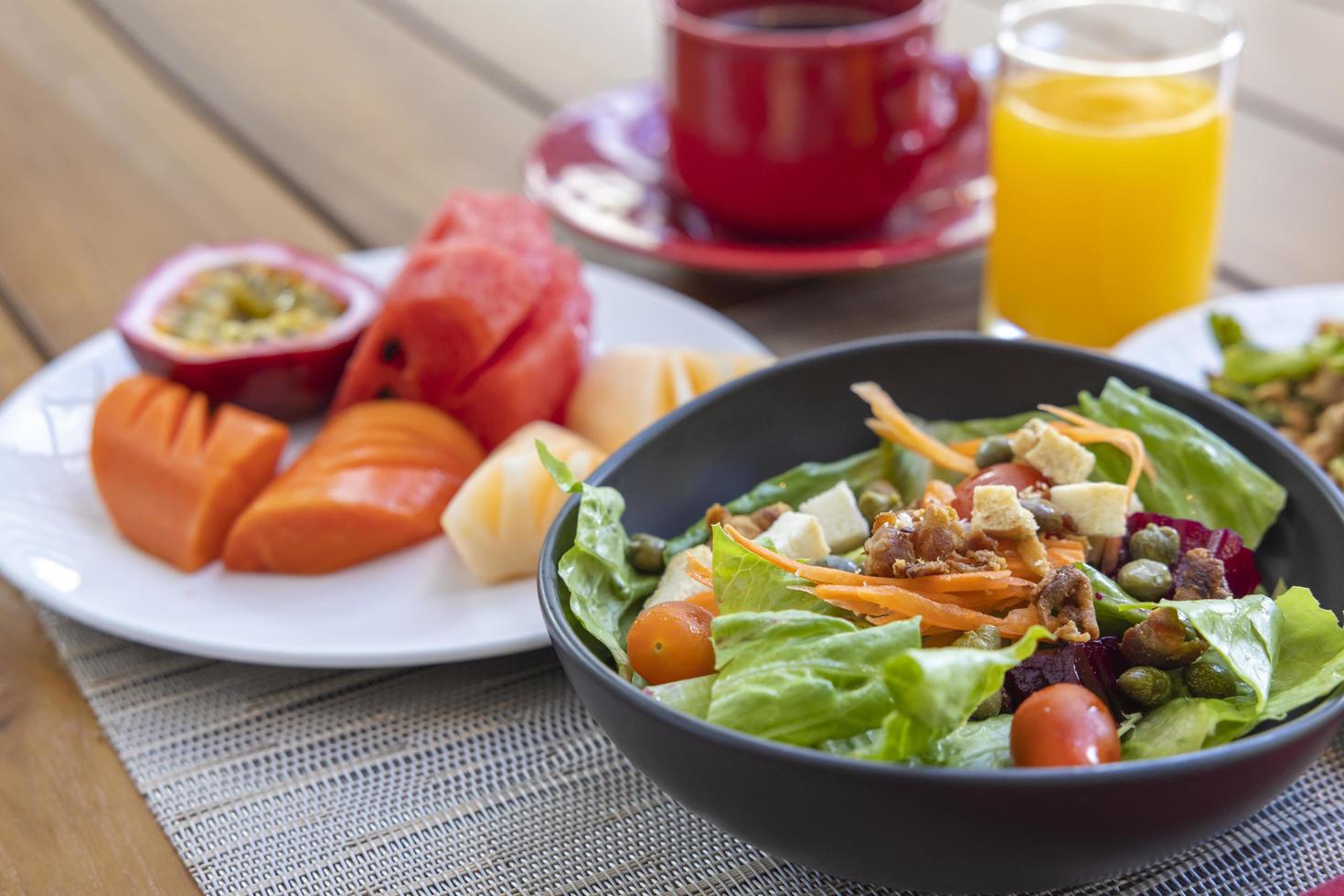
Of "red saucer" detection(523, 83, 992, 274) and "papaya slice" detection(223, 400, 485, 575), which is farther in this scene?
"red saucer" detection(523, 83, 992, 274)

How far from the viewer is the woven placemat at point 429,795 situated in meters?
0.95

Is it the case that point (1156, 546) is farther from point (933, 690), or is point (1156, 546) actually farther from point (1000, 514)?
point (933, 690)

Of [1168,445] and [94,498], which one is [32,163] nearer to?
[94,498]

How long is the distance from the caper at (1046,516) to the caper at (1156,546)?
0.21 feet

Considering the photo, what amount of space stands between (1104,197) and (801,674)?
89 cm

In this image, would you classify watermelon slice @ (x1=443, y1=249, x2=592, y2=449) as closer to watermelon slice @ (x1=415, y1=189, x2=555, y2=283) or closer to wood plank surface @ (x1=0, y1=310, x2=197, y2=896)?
watermelon slice @ (x1=415, y1=189, x2=555, y2=283)

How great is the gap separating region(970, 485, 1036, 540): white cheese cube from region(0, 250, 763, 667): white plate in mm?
385

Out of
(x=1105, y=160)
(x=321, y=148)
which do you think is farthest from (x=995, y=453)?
(x=321, y=148)

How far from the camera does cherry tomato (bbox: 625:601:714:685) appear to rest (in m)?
0.89

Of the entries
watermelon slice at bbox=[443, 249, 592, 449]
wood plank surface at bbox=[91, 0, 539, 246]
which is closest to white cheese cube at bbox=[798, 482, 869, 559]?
watermelon slice at bbox=[443, 249, 592, 449]

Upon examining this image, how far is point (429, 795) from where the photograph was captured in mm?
1050

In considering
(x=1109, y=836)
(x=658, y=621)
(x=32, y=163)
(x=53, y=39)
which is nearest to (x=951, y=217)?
(x=658, y=621)

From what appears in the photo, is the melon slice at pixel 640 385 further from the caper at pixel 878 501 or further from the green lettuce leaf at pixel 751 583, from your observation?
the green lettuce leaf at pixel 751 583

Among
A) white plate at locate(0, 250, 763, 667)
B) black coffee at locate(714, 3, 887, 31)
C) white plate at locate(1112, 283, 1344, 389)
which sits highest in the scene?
black coffee at locate(714, 3, 887, 31)
